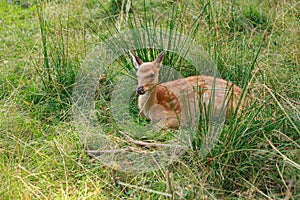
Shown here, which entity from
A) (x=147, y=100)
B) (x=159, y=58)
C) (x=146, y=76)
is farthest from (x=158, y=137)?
(x=159, y=58)

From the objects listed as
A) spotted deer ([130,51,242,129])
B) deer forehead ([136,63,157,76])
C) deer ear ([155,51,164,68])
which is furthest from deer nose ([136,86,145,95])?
deer ear ([155,51,164,68])

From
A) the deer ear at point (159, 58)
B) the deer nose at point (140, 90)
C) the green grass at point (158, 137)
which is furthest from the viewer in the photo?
the deer ear at point (159, 58)

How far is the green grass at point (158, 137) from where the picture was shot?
8.57ft

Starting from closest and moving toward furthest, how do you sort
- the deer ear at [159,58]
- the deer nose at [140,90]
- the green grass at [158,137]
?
the green grass at [158,137], the deer nose at [140,90], the deer ear at [159,58]

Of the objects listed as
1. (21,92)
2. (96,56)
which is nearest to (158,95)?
(96,56)

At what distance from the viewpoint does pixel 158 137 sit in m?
3.26

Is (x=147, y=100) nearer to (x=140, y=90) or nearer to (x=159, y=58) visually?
(x=140, y=90)

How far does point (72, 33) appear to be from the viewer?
13.2ft

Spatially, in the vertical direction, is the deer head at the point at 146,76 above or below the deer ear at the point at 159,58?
below

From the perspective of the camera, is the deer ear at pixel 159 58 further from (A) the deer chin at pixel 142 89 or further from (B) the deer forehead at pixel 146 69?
(A) the deer chin at pixel 142 89

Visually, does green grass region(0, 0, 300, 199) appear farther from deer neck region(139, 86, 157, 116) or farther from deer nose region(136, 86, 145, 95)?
deer nose region(136, 86, 145, 95)

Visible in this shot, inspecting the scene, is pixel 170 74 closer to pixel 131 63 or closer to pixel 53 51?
pixel 131 63

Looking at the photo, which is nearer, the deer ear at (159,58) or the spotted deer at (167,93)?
the spotted deer at (167,93)

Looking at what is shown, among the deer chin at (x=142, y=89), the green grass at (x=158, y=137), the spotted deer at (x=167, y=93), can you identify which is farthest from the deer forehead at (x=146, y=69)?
the green grass at (x=158, y=137)
